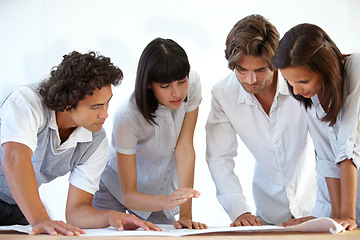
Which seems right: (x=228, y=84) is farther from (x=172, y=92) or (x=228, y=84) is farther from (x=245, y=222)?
(x=245, y=222)

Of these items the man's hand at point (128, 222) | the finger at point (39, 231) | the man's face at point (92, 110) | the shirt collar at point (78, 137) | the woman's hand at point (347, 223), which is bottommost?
the man's hand at point (128, 222)

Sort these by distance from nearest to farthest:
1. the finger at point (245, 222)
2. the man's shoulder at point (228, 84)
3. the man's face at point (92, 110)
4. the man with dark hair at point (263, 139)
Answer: the man's face at point (92, 110), the finger at point (245, 222), the man with dark hair at point (263, 139), the man's shoulder at point (228, 84)

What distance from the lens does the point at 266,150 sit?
6.30 ft

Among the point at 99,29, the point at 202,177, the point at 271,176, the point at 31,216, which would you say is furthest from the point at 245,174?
the point at 31,216

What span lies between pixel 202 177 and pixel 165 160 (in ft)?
4.44

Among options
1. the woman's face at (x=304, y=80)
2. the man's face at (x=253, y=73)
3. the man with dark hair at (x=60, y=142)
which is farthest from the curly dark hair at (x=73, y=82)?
the woman's face at (x=304, y=80)

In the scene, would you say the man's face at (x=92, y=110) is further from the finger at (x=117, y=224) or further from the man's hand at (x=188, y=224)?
the man's hand at (x=188, y=224)

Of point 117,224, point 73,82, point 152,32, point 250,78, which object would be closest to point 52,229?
point 117,224

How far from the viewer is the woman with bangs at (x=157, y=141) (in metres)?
1.72

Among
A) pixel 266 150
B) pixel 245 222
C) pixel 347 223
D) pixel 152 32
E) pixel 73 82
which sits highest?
pixel 152 32

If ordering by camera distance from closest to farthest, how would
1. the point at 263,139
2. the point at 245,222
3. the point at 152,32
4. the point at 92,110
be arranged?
the point at 92,110 < the point at 245,222 < the point at 263,139 < the point at 152,32

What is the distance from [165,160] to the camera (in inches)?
78.7

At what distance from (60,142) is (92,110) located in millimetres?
187

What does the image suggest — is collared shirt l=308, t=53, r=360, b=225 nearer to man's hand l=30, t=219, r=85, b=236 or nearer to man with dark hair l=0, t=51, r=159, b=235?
man with dark hair l=0, t=51, r=159, b=235
